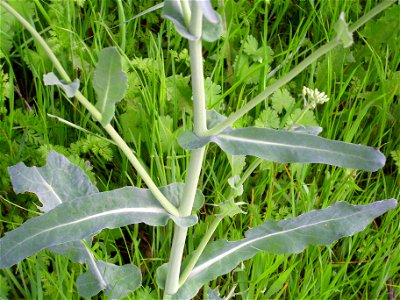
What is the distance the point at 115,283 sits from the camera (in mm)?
1325

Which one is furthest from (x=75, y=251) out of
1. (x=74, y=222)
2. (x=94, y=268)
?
(x=74, y=222)

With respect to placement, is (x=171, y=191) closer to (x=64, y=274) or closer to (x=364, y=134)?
(x=64, y=274)

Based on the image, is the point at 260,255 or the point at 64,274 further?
the point at 260,255

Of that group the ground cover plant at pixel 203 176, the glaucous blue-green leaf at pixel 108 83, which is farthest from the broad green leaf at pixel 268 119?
the glaucous blue-green leaf at pixel 108 83

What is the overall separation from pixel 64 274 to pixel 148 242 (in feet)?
0.96

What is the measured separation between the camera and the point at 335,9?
73.5 inches

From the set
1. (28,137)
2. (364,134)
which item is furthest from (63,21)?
(364,134)

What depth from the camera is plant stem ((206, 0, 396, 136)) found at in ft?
2.63

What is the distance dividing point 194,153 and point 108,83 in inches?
8.8

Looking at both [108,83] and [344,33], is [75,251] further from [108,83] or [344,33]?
[344,33]

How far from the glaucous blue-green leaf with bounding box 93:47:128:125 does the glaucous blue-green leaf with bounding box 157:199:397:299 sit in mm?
491

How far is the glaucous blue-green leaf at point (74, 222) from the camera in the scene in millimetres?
1096

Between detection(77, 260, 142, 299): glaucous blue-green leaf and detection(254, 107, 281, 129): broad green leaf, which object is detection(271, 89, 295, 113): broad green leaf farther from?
detection(77, 260, 142, 299): glaucous blue-green leaf

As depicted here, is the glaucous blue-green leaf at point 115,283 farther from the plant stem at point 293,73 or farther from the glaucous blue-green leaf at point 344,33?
the glaucous blue-green leaf at point 344,33
